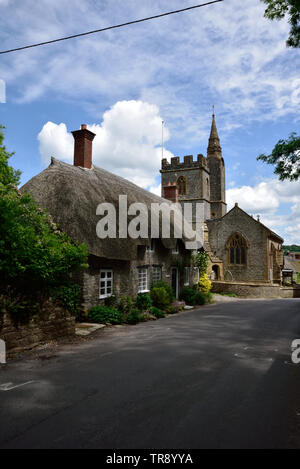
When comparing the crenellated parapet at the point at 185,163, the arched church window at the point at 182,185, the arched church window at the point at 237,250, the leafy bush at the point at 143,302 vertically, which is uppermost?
the crenellated parapet at the point at 185,163

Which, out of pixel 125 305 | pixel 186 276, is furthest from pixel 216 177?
pixel 125 305

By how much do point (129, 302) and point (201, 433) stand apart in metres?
11.5

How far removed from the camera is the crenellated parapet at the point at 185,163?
44.8 metres

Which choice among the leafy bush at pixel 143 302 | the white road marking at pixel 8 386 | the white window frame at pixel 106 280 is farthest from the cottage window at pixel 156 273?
the white road marking at pixel 8 386

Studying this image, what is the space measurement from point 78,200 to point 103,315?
204 inches

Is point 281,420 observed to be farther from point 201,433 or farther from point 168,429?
point 168,429

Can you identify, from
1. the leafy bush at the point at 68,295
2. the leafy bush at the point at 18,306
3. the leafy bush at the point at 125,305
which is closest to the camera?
the leafy bush at the point at 18,306

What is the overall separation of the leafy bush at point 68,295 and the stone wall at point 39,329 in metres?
0.28

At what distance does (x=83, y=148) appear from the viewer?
1773cm

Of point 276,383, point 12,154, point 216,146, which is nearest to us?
point 276,383

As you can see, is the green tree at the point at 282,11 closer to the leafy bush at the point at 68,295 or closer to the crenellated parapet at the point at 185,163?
the leafy bush at the point at 68,295

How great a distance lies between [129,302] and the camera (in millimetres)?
15438

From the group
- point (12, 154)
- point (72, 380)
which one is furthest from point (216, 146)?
point (72, 380)

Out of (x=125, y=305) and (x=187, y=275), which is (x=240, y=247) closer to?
(x=187, y=275)
